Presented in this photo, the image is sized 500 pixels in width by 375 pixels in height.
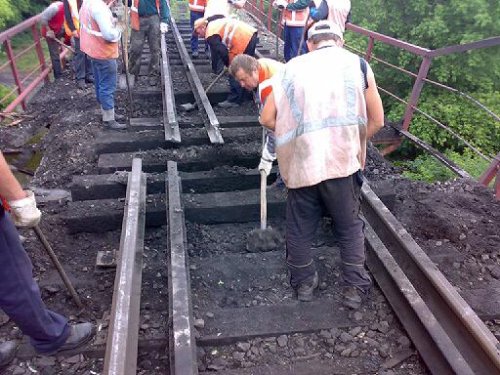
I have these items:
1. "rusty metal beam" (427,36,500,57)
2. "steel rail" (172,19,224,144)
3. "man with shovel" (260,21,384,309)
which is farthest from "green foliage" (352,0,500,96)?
"man with shovel" (260,21,384,309)

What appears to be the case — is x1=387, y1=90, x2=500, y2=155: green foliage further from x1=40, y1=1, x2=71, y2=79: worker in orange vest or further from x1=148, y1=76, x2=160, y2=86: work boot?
x1=40, y1=1, x2=71, y2=79: worker in orange vest

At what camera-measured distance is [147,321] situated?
317 cm

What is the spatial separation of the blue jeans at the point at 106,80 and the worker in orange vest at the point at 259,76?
104 inches

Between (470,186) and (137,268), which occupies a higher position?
(137,268)

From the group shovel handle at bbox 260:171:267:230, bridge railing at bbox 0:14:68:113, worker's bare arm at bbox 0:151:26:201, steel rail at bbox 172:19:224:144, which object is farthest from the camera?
bridge railing at bbox 0:14:68:113

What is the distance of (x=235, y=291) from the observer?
3.51 m

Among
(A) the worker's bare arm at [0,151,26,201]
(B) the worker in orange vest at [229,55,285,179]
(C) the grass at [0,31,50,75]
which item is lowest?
(C) the grass at [0,31,50,75]

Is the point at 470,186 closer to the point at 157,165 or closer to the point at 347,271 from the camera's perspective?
the point at 347,271

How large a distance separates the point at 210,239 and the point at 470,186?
2871 mm

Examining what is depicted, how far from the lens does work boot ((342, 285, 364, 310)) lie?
129 inches

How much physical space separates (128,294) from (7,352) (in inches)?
33.0

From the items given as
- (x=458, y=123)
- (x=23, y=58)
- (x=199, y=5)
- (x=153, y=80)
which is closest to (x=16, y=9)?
(x=23, y=58)

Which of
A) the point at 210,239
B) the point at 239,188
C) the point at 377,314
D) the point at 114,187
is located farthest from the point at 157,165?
the point at 377,314

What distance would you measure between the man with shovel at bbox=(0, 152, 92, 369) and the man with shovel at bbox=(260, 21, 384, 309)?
5.36 feet
